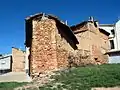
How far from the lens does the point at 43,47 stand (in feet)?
56.7

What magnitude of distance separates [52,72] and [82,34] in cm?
1528

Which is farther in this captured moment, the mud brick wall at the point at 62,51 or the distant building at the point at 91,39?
the distant building at the point at 91,39

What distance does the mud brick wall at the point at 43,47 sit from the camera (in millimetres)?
17000

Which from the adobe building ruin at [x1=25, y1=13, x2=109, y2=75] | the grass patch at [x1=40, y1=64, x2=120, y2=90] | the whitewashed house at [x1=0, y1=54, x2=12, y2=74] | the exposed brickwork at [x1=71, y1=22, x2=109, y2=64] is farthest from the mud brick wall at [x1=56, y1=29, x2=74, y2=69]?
the whitewashed house at [x1=0, y1=54, x2=12, y2=74]

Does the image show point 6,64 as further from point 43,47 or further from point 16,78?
point 43,47

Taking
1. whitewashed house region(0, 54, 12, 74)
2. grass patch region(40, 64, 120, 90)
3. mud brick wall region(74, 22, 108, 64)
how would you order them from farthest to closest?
whitewashed house region(0, 54, 12, 74) < mud brick wall region(74, 22, 108, 64) < grass patch region(40, 64, 120, 90)

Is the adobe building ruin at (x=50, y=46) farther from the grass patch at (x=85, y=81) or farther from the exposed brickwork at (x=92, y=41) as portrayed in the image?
the exposed brickwork at (x=92, y=41)

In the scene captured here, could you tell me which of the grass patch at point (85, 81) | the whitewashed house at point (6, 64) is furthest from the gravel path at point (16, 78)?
the whitewashed house at point (6, 64)

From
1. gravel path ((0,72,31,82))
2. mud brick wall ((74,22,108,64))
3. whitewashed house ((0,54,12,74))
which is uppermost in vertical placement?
mud brick wall ((74,22,108,64))

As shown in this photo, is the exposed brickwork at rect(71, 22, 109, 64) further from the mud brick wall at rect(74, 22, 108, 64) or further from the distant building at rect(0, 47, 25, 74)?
the distant building at rect(0, 47, 25, 74)

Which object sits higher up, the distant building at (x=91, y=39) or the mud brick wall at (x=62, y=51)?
the distant building at (x=91, y=39)

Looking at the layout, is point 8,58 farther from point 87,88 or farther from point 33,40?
point 87,88

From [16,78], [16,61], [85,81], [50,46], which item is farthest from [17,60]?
[85,81]

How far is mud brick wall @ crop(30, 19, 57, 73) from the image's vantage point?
669 inches
